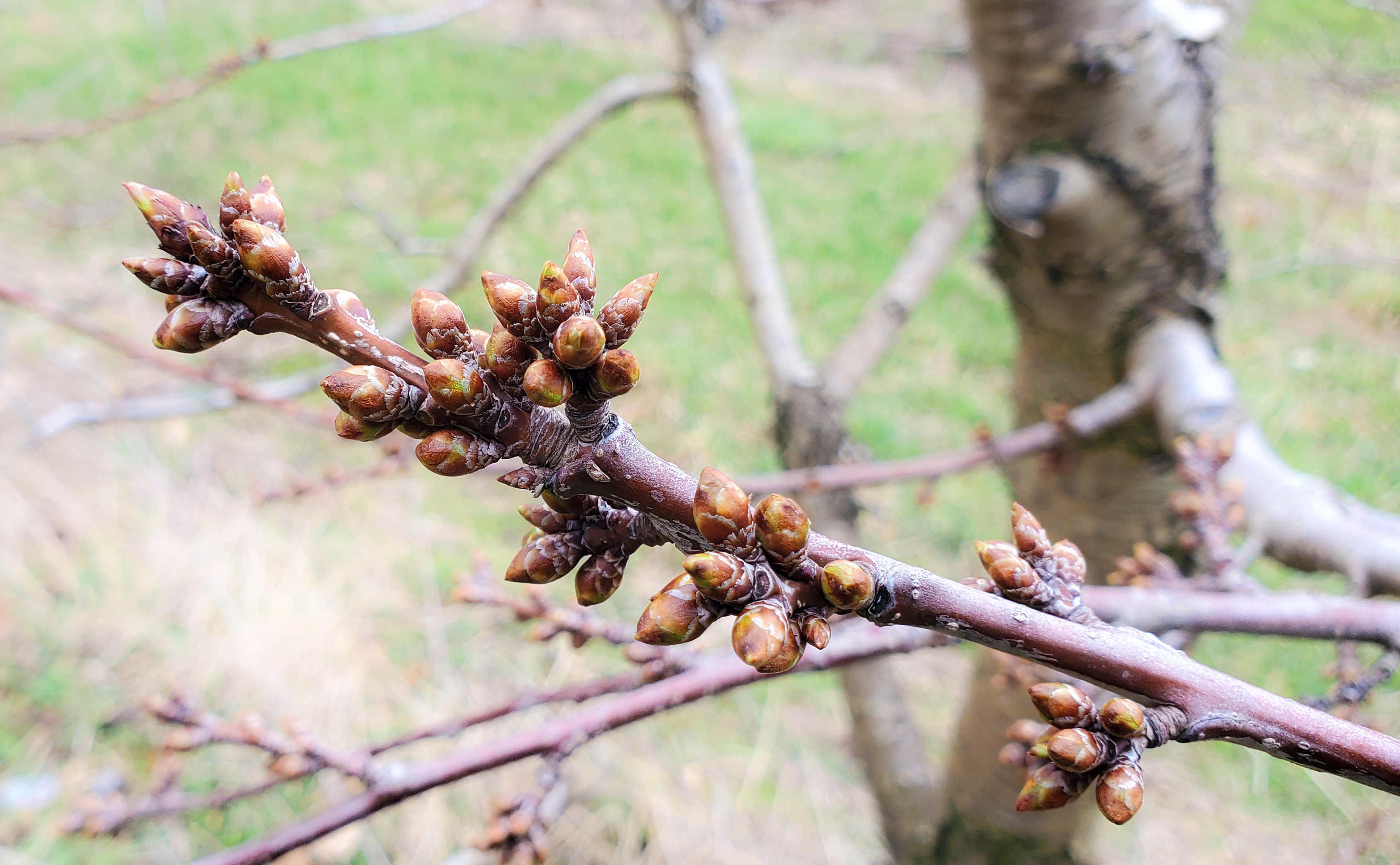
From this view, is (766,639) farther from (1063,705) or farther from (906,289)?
(906,289)

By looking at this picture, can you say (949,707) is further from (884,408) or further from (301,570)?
(301,570)

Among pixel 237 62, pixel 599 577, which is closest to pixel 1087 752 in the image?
pixel 599 577

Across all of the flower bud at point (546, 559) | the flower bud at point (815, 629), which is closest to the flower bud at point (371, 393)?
the flower bud at point (546, 559)

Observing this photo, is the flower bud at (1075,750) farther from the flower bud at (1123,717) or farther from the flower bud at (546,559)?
the flower bud at (546,559)

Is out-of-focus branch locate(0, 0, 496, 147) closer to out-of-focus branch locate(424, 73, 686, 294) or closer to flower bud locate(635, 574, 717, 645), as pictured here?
out-of-focus branch locate(424, 73, 686, 294)

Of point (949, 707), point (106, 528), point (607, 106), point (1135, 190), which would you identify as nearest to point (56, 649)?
A: point (106, 528)
